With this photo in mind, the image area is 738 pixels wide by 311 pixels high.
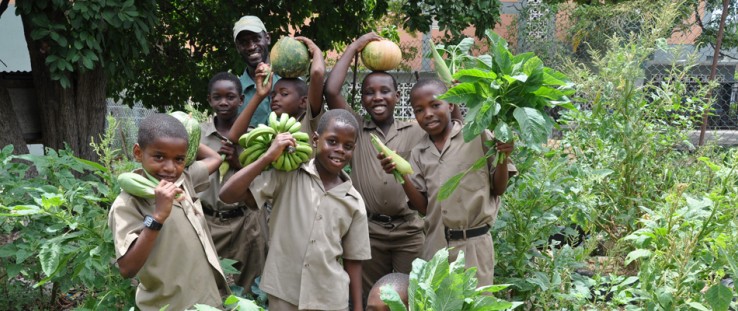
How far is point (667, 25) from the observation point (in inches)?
182

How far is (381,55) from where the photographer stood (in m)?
3.94

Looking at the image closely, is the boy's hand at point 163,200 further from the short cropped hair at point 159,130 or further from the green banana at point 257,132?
the green banana at point 257,132

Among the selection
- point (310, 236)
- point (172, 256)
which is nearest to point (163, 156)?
point (172, 256)

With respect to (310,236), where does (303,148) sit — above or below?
above

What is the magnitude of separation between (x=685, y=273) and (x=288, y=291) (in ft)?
5.61

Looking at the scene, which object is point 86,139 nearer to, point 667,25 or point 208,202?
point 208,202

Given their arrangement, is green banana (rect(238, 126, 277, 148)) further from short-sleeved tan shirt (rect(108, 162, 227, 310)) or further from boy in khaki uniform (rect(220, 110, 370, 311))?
short-sleeved tan shirt (rect(108, 162, 227, 310))

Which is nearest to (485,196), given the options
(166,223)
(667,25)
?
(166,223)

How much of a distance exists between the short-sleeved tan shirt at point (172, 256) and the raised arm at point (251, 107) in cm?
82

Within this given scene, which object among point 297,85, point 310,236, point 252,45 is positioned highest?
point 252,45

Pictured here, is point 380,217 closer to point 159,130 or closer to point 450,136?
point 450,136

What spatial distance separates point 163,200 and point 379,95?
1.66 m

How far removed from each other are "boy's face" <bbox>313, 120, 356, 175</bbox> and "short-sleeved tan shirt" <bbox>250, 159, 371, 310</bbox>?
0.33 ft

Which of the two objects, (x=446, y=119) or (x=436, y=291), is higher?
(x=446, y=119)
